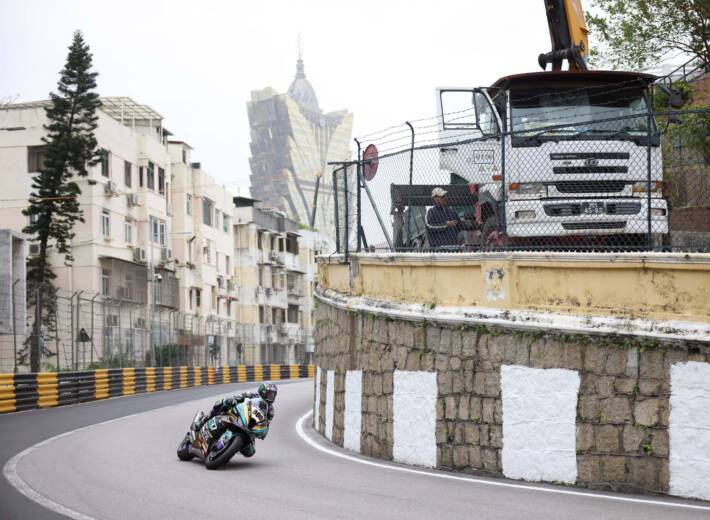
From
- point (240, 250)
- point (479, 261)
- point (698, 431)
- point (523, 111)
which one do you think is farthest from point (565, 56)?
point (240, 250)

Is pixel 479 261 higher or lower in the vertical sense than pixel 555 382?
higher

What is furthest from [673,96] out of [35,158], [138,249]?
[138,249]

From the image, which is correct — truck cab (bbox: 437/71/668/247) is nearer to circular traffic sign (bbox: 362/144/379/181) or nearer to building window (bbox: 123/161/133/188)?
circular traffic sign (bbox: 362/144/379/181)

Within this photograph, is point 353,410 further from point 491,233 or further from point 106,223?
point 106,223

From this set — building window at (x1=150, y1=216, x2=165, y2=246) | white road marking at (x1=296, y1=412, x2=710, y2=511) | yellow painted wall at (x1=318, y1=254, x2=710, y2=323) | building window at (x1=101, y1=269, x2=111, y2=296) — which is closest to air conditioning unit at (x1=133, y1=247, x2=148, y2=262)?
building window at (x1=150, y1=216, x2=165, y2=246)

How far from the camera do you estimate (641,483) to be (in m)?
10.9

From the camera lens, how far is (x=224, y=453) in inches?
522

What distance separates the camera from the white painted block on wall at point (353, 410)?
15117 millimetres

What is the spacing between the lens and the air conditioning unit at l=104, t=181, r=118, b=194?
5531 cm

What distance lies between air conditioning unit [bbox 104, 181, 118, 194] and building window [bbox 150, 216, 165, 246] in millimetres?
6062

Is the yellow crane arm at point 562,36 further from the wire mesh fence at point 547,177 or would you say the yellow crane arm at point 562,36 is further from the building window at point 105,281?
the building window at point 105,281

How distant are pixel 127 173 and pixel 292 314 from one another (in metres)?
39.1

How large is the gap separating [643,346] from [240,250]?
249 feet

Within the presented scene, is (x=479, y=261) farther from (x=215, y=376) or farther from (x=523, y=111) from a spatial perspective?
(x=215, y=376)
